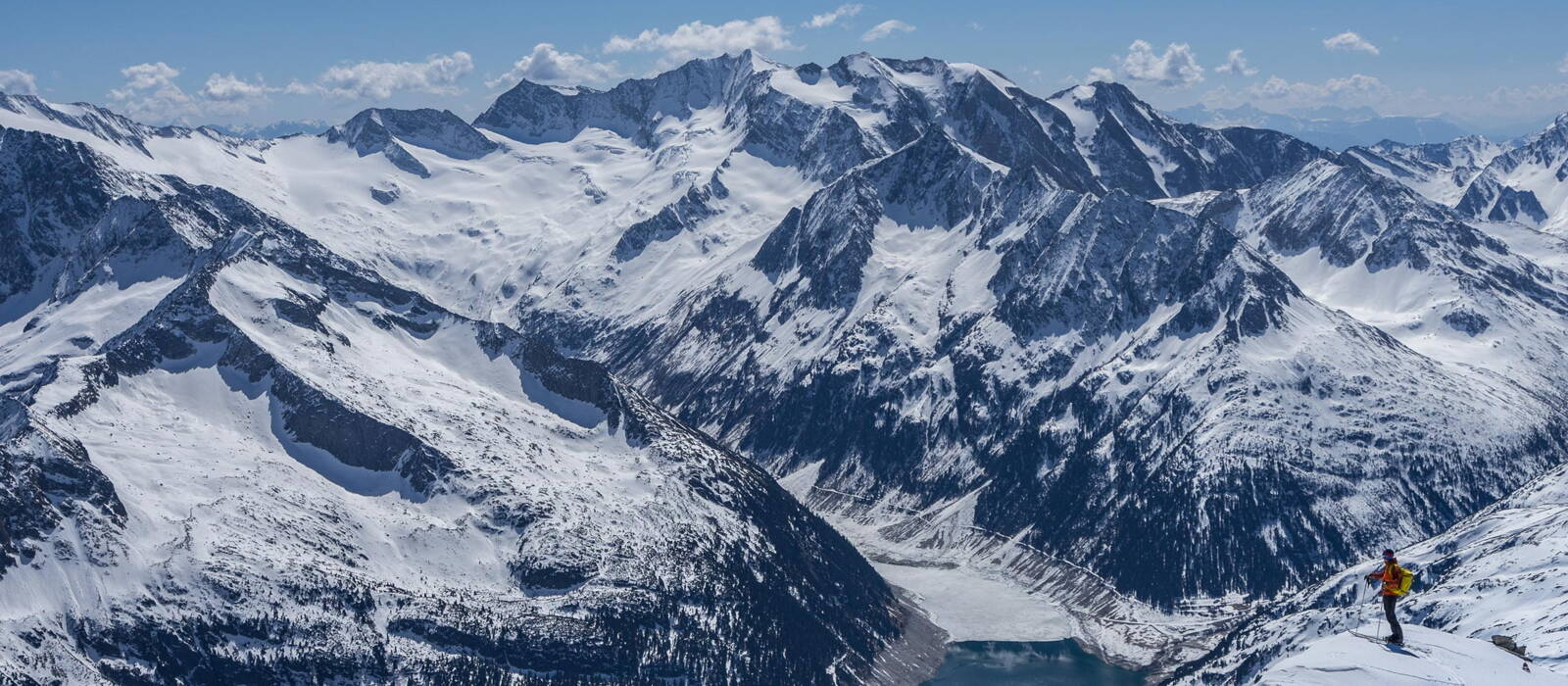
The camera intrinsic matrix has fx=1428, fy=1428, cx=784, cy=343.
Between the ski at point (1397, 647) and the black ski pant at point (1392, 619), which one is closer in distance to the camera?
the black ski pant at point (1392, 619)

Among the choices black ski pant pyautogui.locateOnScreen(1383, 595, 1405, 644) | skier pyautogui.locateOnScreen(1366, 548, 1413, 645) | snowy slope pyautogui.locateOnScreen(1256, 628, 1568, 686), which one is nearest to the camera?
snowy slope pyautogui.locateOnScreen(1256, 628, 1568, 686)

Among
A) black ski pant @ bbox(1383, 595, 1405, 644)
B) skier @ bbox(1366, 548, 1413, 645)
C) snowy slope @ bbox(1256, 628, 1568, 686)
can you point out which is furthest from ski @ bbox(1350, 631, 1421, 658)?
skier @ bbox(1366, 548, 1413, 645)

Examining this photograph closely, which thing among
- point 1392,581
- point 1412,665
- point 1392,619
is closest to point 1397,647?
point 1392,619

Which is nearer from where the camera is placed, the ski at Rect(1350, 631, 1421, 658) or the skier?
the skier

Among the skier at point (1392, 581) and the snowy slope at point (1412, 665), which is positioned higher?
the skier at point (1392, 581)

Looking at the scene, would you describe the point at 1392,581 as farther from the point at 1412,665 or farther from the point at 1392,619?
the point at 1412,665

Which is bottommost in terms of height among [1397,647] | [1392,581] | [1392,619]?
[1397,647]

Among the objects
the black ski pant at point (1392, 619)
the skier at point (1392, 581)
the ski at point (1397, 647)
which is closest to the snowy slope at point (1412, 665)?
the ski at point (1397, 647)

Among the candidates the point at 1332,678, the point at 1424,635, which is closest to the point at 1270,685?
the point at 1332,678

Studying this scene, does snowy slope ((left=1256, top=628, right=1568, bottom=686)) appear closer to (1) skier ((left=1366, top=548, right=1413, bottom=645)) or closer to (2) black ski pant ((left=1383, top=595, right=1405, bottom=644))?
(2) black ski pant ((left=1383, top=595, right=1405, bottom=644))

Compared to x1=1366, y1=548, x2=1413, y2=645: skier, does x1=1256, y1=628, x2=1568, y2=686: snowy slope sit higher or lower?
lower

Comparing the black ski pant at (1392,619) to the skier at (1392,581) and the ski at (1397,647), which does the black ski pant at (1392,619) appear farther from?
the ski at (1397,647)

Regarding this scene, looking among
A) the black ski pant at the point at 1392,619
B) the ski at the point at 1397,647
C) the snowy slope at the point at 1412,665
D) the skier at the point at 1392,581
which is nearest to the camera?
the snowy slope at the point at 1412,665
